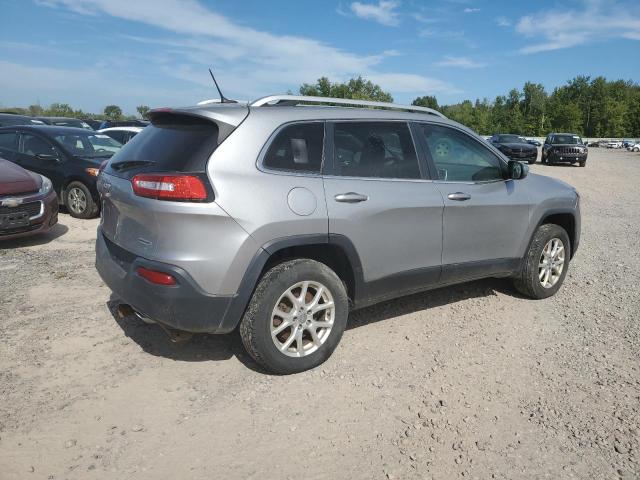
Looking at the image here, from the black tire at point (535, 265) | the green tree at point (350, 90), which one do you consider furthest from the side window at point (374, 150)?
the green tree at point (350, 90)

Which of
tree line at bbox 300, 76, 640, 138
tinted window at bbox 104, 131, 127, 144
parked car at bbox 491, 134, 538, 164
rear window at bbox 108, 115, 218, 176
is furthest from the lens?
tree line at bbox 300, 76, 640, 138

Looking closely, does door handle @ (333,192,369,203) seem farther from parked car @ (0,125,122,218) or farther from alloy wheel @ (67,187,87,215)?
alloy wheel @ (67,187,87,215)

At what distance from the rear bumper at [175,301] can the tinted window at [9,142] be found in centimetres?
714

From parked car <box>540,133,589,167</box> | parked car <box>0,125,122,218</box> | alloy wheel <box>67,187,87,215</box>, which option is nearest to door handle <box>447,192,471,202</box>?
parked car <box>0,125,122,218</box>

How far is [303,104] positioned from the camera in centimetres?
365

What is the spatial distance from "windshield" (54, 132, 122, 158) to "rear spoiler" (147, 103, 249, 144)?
613 centimetres

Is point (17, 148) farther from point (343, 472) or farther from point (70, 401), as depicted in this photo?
point (343, 472)

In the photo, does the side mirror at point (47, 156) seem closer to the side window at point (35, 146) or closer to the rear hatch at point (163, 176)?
the side window at point (35, 146)

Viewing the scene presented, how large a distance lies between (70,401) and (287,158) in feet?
6.49

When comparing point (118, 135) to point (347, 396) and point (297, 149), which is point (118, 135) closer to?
point (297, 149)

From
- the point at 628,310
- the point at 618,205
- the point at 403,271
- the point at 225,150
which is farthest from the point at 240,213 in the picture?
the point at 618,205

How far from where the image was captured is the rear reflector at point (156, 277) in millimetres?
2855

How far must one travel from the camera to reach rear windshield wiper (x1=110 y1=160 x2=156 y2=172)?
10.5ft

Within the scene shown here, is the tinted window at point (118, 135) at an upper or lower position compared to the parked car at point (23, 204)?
upper
